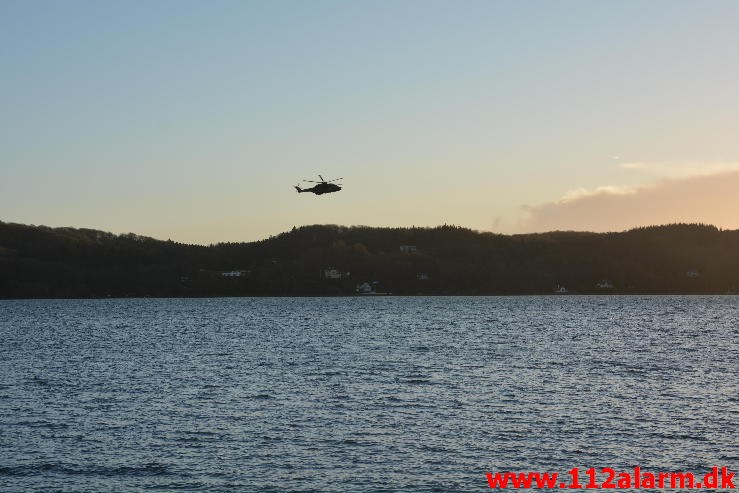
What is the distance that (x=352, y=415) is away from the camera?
2327 inches

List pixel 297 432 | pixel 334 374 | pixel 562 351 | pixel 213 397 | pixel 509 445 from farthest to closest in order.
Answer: pixel 562 351, pixel 334 374, pixel 213 397, pixel 297 432, pixel 509 445

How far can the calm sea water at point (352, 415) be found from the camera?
44531 mm

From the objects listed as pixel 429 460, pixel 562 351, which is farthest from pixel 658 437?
pixel 562 351

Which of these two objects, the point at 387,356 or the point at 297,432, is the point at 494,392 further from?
the point at 387,356

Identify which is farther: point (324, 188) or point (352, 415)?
point (324, 188)

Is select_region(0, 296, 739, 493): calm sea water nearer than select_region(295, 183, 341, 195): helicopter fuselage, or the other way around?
select_region(0, 296, 739, 493): calm sea water

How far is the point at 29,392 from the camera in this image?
71062mm

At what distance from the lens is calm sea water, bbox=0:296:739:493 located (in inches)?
1753

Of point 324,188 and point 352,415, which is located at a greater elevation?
point 324,188

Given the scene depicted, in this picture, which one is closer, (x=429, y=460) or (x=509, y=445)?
(x=429, y=460)

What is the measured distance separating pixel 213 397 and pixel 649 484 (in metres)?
36.0

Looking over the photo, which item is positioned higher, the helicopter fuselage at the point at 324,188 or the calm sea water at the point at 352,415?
the helicopter fuselage at the point at 324,188

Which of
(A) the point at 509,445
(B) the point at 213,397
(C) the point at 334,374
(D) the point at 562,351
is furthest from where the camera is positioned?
(D) the point at 562,351

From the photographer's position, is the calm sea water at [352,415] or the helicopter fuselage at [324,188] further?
the helicopter fuselage at [324,188]
